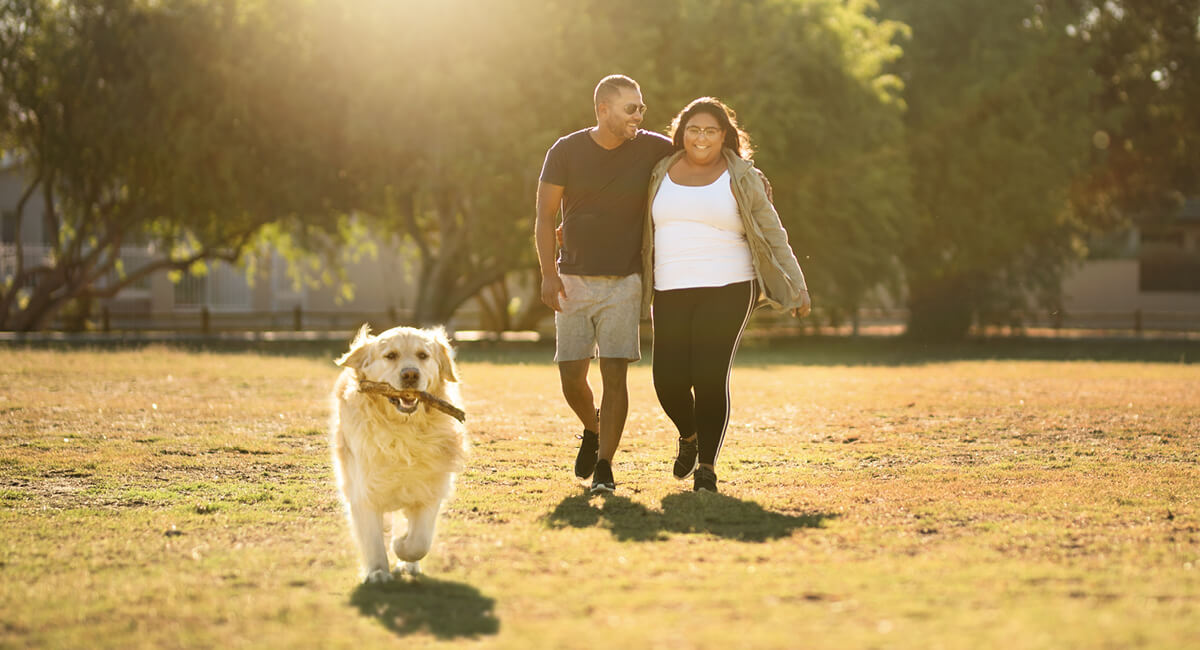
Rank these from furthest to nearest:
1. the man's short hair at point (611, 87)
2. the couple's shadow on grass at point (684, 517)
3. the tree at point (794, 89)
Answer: the tree at point (794, 89) < the man's short hair at point (611, 87) < the couple's shadow on grass at point (684, 517)

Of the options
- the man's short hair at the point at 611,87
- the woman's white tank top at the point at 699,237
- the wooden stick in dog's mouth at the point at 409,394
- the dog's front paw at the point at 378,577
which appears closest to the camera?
the dog's front paw at the point at 378,577

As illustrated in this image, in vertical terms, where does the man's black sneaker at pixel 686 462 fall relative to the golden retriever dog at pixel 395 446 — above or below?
below

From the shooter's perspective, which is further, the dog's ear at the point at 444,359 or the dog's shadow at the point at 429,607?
the dog's ear at the point at 444,359

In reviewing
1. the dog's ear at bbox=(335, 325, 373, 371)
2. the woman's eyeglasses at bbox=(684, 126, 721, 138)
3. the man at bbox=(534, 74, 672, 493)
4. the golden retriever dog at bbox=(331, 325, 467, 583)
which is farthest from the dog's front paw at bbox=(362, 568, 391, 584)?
the woman's eyeglasses at bbox=(684, 126, 721, 138)

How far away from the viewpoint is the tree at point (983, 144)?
33.4 meters

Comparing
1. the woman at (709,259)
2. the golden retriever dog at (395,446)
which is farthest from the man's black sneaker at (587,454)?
the golden retriever dog at (395,446)

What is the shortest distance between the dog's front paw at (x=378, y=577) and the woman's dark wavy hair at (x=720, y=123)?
10.6 feet

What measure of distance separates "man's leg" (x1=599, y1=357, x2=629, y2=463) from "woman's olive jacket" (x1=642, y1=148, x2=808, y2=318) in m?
0.48

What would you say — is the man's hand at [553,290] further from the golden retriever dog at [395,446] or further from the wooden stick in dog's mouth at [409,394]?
the wooden stick in dog's mouth at [409,394]

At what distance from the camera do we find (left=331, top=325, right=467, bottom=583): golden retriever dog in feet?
17.2

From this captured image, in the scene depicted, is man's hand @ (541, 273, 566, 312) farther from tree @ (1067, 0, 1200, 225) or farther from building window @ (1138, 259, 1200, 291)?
building window @ (1138, 259, 1200, 291)

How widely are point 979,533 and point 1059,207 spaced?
3082cm

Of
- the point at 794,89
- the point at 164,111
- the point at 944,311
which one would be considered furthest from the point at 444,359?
the point at 944,311

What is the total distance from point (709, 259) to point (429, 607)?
321cm
